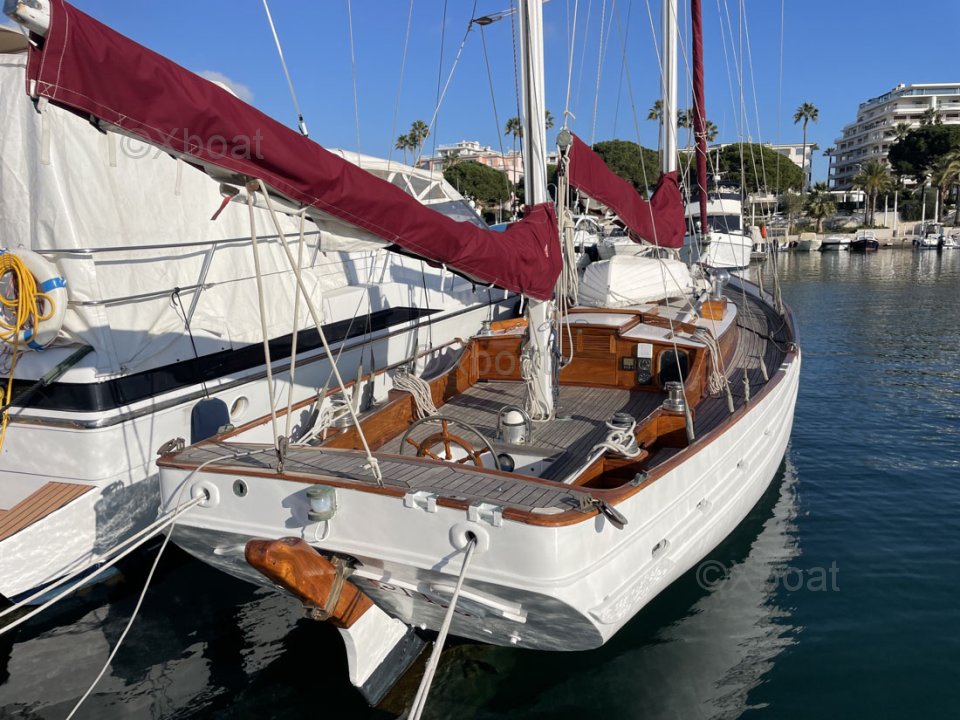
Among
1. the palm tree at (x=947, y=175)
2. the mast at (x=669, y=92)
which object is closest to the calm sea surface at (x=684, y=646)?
the mast at (x=669, y=92)

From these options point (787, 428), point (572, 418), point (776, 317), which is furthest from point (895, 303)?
point (572, 418)

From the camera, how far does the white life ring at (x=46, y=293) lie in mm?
5926

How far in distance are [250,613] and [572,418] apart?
3288 mm

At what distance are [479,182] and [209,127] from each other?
5118 cm

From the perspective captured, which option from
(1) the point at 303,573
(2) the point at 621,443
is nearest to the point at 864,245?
(2) the point at 621,443

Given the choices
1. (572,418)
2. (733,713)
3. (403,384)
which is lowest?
(733,713)

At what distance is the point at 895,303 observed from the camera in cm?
2295

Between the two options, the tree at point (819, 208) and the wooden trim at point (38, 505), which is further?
the tree at point (819, 208)

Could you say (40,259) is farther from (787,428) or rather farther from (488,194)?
(488,194)

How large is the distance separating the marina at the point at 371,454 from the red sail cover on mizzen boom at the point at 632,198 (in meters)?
0.06

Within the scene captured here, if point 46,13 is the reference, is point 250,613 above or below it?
below

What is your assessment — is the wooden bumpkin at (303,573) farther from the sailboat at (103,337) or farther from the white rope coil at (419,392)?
the white rope coil at (419,392)

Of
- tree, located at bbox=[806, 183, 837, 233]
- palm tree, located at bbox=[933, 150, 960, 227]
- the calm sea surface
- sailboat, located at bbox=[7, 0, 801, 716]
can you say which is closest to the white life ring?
sailboat, located at bbox=[7, 0, 801, 716]

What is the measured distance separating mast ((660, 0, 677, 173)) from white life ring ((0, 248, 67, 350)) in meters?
7.53
